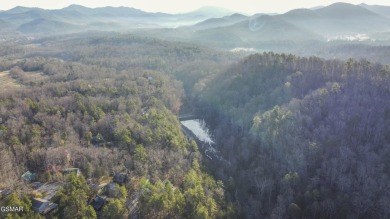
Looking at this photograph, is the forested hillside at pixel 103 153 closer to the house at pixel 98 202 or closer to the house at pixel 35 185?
the house at pixel 98 202

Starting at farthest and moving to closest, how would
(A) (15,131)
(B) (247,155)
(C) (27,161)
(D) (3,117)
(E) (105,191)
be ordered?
(B) (247,155) → (D) (3,117) → (A) (15,131) → (C) (27,161) → (E) (105,191)

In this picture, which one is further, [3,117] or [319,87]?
[319,87]

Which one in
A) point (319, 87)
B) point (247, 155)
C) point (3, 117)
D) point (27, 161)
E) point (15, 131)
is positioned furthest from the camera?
point (319, 87)

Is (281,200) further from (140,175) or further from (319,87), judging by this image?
(319,87)

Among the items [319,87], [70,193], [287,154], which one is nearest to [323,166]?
[287,154]

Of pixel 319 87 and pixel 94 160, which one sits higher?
pixel 319 87

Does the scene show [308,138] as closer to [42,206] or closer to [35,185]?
[42,206]

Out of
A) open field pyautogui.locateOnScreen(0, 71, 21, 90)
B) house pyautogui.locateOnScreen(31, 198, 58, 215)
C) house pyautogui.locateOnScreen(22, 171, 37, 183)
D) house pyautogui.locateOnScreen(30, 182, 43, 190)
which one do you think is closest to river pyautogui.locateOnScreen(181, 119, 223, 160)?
house pyautogui.locateOnScreen(30, 182, 43, 190)
